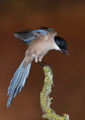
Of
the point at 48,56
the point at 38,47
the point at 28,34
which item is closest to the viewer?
the point at 28,34

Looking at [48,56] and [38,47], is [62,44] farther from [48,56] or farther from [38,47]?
[48,56]

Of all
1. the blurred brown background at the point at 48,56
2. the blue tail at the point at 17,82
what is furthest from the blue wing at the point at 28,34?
the blurred brown background at the point at 48,56

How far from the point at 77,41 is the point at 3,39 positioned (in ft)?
2.16

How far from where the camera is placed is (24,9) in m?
2.55

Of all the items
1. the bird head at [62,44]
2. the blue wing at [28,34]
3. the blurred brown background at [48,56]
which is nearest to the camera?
the blue wing at [28,34]

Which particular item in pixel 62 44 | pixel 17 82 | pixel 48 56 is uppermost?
pixel 62 44

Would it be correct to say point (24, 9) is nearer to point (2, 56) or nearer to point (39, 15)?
point (39, 15)

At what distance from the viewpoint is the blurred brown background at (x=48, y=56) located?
8.25 feet

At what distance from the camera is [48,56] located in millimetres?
2553

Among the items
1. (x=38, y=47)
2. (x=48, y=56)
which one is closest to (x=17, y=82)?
(x=38, y=47)

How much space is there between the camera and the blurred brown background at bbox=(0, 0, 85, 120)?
2.52 metres

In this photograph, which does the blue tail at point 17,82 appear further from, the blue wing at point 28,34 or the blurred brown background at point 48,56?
the blurred brown background at point 48,56

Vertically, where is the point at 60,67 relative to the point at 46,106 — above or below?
below

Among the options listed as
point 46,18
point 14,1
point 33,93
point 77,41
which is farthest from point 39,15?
point 33,93
